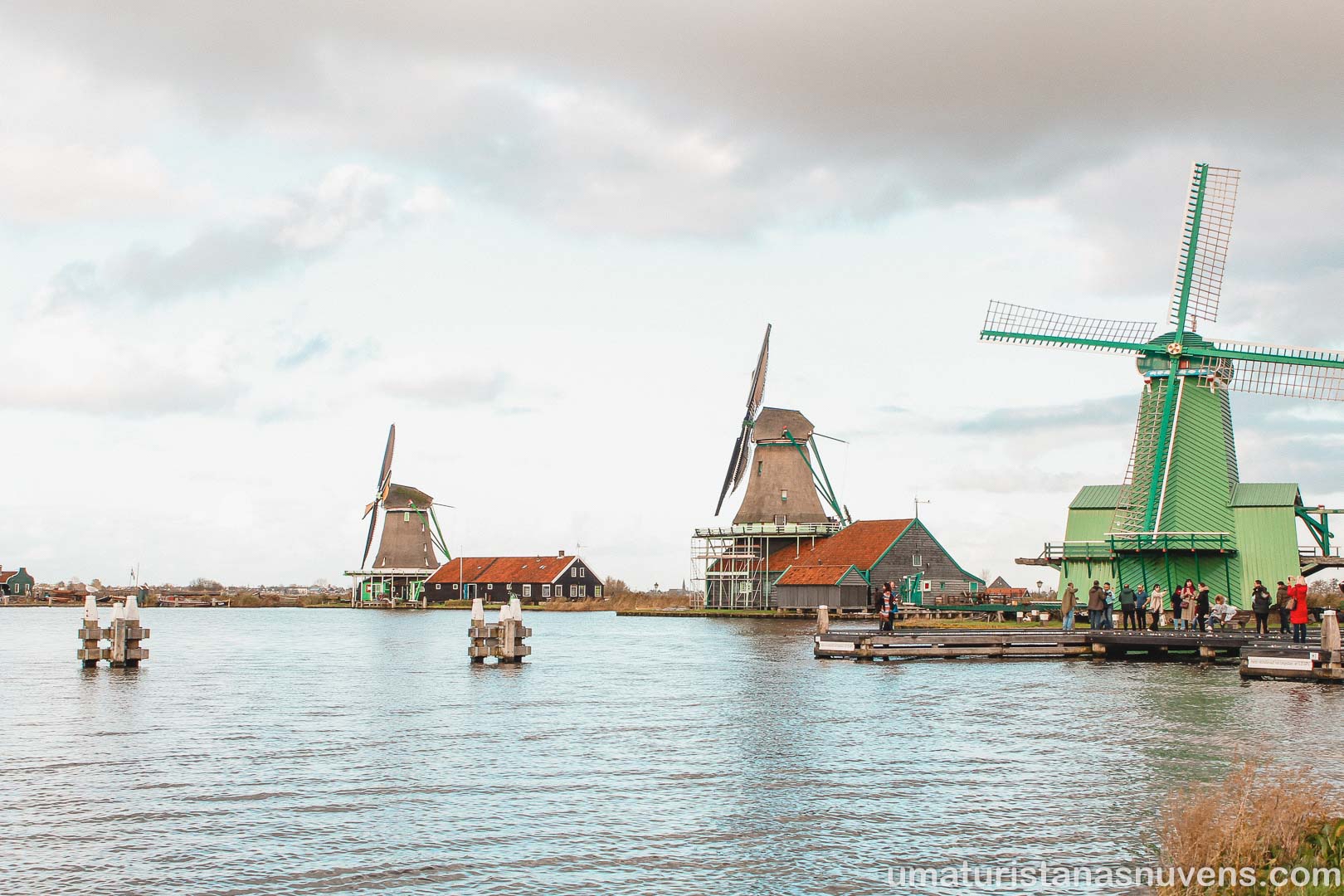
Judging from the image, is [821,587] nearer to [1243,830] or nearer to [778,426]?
[778,426]

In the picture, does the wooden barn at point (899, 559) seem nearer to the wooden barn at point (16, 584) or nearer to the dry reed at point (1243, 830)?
the dry reed at point (1243, 830)

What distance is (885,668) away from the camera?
35.2 metres

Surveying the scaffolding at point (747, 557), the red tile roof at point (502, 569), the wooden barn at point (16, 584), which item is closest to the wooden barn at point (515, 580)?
the red tile roof at point (502, 569)

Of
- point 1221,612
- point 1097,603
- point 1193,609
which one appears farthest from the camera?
point 1221,612

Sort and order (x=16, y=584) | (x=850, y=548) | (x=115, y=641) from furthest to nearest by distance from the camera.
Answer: (x=16, y=584), (x=850, y=548), (x=115, y=641)

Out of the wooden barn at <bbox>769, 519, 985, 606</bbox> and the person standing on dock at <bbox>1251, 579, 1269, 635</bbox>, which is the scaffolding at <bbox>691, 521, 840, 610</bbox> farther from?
the person standing on dock at <bbox>1251, 579, 1269, 635</bbox>

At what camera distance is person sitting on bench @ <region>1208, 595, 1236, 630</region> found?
128ft

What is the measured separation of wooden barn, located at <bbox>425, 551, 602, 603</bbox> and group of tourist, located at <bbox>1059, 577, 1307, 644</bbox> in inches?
2626

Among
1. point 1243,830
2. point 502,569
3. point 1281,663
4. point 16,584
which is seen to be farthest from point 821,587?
point 16,584

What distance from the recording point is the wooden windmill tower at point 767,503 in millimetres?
78625

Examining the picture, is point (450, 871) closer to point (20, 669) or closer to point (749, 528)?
point (20, 669)

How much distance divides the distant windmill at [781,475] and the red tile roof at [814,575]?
507 cm

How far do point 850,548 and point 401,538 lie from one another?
5386 centimetres

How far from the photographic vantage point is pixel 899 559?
71.7 metres
